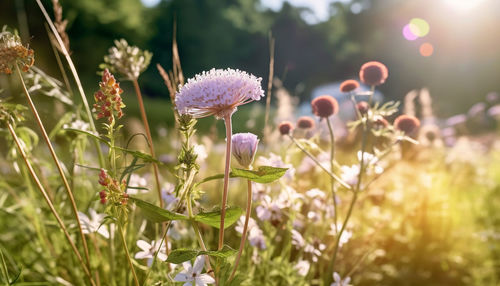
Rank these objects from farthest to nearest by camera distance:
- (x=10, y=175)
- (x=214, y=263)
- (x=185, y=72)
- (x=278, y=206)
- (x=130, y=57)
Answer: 1. (x=185, y=72)
2. (x=10, y=175)
3. (x=278, y=206)
4. (x=130, y=57)
5. (x=214, y=263)

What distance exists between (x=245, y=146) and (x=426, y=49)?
900 inches

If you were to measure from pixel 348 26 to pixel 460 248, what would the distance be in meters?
24.0

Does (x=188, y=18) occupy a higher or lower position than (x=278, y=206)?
higher

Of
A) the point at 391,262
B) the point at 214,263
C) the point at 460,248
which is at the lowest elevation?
the point at 214,263

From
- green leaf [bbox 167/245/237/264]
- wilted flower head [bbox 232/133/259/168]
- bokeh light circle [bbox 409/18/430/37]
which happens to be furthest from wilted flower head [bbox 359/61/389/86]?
bokeh light circle [bbox 409/18/430/37]

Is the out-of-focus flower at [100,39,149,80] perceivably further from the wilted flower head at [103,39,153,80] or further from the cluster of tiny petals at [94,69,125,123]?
the cluster of tiny petals at [94,69,125,123]

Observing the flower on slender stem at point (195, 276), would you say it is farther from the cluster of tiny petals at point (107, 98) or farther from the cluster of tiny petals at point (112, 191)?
the cluster of tiny petals at point (107, 98)

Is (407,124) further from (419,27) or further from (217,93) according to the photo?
(419,27)

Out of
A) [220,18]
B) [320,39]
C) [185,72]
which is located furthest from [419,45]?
[185,72]

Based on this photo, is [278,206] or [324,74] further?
[324,74]

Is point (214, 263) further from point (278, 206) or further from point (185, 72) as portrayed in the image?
point (185, 72)

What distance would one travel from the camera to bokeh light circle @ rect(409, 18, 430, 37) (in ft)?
64.4

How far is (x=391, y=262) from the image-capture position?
8.54 ft

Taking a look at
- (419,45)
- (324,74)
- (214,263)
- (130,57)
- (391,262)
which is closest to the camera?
(214,263)
